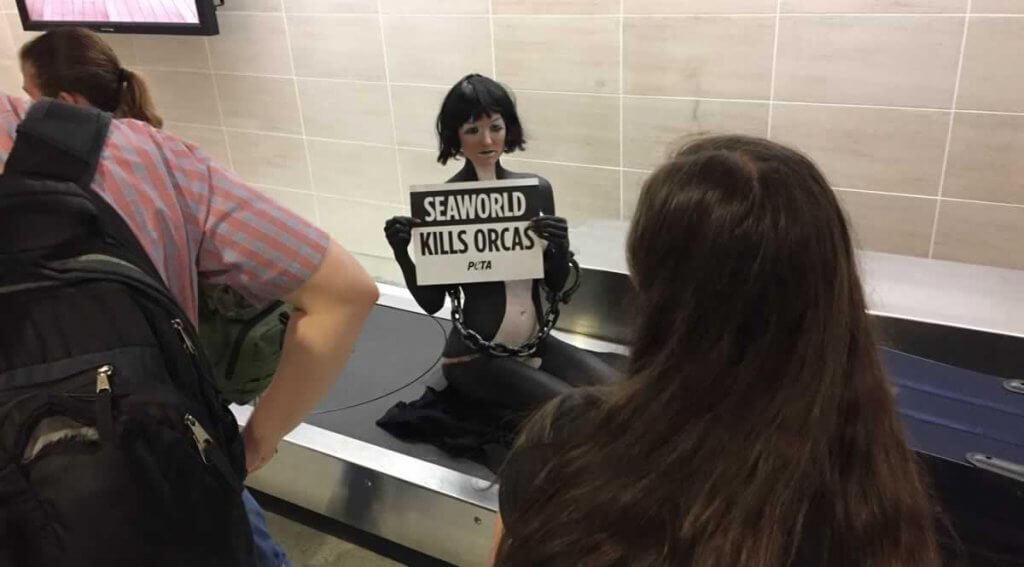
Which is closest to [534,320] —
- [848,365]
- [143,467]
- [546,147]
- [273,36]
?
[546,147]

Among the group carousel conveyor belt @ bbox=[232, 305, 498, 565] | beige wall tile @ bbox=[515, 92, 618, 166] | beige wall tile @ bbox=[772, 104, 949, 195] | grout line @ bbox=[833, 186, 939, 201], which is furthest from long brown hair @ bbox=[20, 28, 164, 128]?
grout line @ bbox=[833, 186, 939, 201]

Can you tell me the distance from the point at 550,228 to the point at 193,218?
3.03 feet

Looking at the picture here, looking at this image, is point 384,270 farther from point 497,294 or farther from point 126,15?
point 126,15

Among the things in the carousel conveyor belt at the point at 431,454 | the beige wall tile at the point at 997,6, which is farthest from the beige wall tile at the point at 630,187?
the beige wall tile at the point at 997,6

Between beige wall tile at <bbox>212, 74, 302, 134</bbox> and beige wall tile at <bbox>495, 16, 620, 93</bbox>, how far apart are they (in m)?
0.89

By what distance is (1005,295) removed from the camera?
1637mm

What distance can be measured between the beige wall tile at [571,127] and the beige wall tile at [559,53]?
3cm

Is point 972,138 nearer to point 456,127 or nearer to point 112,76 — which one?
point 456,127

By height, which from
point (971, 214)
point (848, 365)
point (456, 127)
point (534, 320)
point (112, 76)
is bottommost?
A: point (534, 320)

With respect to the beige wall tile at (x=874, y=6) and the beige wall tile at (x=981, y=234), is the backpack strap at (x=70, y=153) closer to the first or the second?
the beige wall tile at (x=874, y=6)

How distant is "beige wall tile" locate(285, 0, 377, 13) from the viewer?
2496 millimetres

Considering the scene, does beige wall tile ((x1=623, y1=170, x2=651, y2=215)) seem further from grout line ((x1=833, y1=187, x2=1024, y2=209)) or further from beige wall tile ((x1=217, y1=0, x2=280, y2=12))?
beige wall tile ((x1=217, y1=0, x2=280, y2=12))

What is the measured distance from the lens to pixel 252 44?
2.78 meters

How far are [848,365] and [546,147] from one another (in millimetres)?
1739
